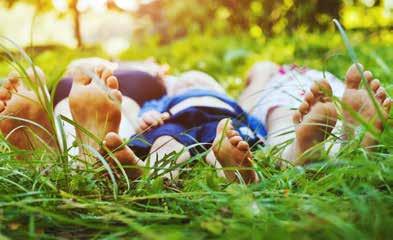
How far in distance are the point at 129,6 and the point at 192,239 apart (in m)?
6.04

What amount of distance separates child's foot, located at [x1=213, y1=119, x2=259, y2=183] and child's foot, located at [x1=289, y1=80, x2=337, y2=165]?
129 mm

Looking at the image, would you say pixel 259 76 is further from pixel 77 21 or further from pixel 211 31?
pixel 77 21

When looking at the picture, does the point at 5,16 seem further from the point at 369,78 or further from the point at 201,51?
the point at 369,78

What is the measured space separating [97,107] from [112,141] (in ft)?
0.63

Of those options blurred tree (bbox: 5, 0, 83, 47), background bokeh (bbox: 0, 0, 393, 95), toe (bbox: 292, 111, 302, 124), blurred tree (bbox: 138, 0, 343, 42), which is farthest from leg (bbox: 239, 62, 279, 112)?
blurred tree (bbox: 5, 0, 83, 47)

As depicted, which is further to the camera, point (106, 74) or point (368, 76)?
point (106, 74)

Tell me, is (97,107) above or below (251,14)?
below

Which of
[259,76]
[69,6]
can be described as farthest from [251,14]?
[259,76]

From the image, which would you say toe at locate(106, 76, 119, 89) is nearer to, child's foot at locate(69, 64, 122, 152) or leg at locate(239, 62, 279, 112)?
child's foot at locate(69, 64, 122, 152)

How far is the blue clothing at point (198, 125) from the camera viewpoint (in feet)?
5.26

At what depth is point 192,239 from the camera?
82 centimetres

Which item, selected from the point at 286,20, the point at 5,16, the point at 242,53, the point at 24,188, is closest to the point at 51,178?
the point at 24,188

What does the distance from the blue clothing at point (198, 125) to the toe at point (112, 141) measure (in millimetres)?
336

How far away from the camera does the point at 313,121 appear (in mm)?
1277
